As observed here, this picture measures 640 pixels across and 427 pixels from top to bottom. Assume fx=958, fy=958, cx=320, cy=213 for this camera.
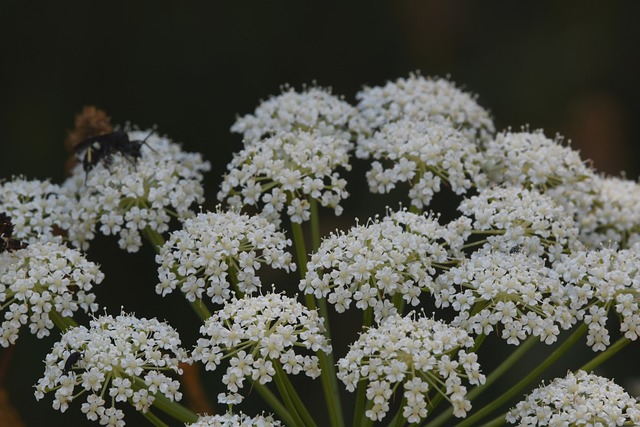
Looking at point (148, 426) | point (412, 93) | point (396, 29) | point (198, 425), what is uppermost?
point (396, 29)

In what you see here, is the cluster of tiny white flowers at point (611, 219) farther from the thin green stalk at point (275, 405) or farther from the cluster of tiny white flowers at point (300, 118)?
the thin green stalk at point (275, 405)

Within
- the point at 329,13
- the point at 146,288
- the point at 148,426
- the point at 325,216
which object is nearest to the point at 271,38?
the point at 329,13

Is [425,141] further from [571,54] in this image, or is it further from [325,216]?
[571,54]

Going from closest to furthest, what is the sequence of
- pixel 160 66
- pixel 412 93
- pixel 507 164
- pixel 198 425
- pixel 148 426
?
pixel 198 425
pixel 507 164
pixel 412 93
pixel 148 426
pixel 160 66

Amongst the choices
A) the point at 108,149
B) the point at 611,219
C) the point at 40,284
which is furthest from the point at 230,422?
the point at 611,219

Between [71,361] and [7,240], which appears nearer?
[71,361]

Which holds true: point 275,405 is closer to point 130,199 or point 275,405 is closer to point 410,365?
point 410,365

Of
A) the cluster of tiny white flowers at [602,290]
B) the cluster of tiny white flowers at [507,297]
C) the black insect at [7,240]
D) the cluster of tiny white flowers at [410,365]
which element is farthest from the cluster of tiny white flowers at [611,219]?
the black insect at [7,240]
